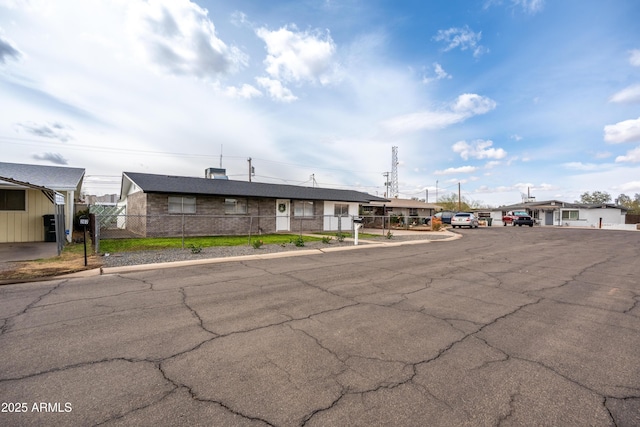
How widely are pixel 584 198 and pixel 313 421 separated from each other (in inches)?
3732

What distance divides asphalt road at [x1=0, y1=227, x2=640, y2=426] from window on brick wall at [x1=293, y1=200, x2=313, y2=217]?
1600 centimetres

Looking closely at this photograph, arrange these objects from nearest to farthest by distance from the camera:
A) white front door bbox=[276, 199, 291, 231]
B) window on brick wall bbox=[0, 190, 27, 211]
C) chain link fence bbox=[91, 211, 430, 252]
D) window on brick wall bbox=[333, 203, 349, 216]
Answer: window on brick wall bbox=[0, 190, 27, 211] → chain link fence bbox=[91, 211, 430, 252] → white front door bbox=[276, 199, 291, 231] → window on brick wall bbox=[333, 203, 349, 216]

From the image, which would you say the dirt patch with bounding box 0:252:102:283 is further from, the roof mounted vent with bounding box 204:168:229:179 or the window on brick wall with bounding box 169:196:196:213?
the roof mounted vent with bounding box 204:168:229:179

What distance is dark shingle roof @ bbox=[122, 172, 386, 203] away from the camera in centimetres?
1778

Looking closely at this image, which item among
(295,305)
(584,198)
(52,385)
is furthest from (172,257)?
(584,198)

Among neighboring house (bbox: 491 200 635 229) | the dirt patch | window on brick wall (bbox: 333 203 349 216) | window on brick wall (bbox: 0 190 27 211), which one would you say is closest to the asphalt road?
the dirt patch

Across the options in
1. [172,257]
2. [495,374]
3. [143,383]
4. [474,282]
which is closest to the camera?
[143,383]

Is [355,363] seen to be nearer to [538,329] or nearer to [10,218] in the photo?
[538,329]

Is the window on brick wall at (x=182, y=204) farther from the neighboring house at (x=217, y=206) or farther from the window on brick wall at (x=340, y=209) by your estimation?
the window on brick wall at (x=340, y=209)

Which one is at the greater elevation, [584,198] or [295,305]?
[584,198]

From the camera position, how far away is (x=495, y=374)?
3189 mm

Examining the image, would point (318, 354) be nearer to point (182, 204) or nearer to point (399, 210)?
point (182, 204)

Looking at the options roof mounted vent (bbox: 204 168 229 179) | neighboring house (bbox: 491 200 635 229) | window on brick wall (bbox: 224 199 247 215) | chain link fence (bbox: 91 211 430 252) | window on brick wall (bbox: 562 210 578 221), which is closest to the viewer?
chain link fence (bbox: 91 211 430 252)

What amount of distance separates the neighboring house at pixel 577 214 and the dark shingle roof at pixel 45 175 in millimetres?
52203
